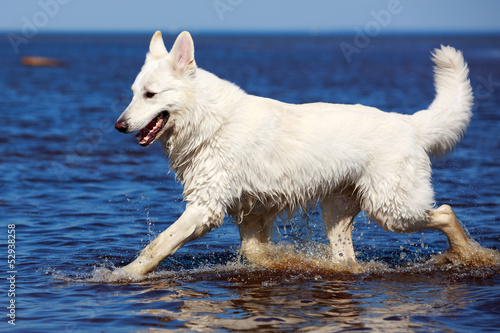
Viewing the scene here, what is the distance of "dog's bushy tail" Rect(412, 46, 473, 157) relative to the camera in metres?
6.95

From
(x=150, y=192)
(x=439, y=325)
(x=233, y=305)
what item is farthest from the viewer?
(x=150, y=192)

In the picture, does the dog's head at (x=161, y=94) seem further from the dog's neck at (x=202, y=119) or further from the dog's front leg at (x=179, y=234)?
the dog's front leg at (x=179, y=234)

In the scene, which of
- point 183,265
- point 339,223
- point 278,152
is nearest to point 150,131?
point 278,152

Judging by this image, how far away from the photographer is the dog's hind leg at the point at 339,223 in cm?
709

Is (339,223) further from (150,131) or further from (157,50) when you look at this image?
(157,50)

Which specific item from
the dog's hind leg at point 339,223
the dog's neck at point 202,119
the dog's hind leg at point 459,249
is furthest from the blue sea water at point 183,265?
the dog's neck at point 202,119

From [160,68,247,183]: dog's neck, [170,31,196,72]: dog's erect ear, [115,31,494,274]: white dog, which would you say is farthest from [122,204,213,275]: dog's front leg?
[170,31,196,72]: dog's erect ear

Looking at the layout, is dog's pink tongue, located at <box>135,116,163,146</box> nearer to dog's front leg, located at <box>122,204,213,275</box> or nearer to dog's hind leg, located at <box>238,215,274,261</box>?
dog's front leg, located at <box>122,204,213,275</box>

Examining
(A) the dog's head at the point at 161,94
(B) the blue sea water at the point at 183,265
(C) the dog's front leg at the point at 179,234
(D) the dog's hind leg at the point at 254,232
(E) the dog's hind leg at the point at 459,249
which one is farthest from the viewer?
(E) the dog's hind leg at the point at 459,249

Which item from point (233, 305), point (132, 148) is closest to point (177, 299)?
point (233, 305)

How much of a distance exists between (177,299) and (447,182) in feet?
22.6

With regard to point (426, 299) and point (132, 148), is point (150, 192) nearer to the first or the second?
point (132, 148)

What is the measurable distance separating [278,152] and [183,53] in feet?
4.30

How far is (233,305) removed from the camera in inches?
234
